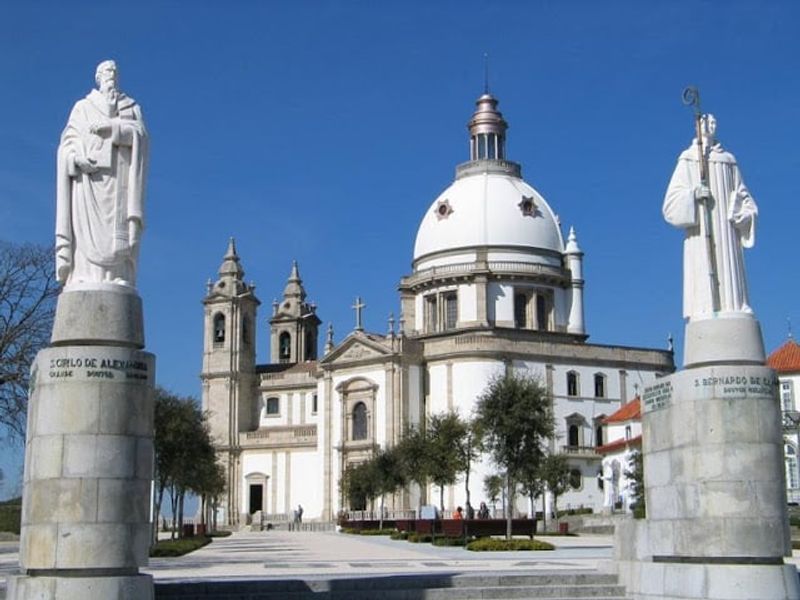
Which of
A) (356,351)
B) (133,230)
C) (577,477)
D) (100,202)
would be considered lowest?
(577,477)

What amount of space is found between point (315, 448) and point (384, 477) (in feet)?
74.4

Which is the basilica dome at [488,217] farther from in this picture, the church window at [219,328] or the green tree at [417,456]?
the green tree at [417,456]

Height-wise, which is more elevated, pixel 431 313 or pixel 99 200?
pixel 431 313

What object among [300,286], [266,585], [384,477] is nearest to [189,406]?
[384,477]

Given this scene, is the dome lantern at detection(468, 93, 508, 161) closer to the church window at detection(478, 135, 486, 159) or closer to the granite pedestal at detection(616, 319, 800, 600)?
the church window at detection(478, 135, 486, 159)

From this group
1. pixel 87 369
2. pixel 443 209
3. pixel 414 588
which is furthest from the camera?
pixel 443 209

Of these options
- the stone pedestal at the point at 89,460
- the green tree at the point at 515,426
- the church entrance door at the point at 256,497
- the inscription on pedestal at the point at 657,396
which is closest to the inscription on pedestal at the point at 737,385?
the inscription on pedestal at the point at 657,396

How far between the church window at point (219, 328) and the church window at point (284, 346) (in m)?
11.5

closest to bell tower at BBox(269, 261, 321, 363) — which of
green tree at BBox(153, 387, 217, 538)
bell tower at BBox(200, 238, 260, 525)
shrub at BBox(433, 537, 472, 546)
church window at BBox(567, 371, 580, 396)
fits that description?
bell tower at BBox(200, 238, 260, 525)

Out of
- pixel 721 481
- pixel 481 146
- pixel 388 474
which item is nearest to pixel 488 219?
pixel 481 146

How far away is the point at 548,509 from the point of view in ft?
265

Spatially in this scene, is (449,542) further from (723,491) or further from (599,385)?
(599,385)

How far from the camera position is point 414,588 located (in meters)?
18.1

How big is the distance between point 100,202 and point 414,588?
23.8 ft
